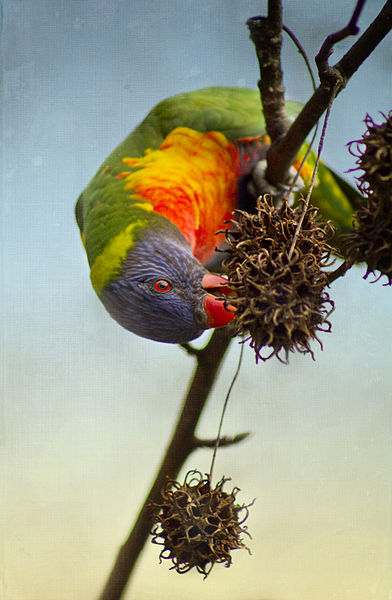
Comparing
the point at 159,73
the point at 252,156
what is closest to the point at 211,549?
the point at 252,156

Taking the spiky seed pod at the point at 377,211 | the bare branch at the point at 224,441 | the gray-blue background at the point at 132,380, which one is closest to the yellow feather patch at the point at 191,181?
the gray-blue background at the point at 132,380

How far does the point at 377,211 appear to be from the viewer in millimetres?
426

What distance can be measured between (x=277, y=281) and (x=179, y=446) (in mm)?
646

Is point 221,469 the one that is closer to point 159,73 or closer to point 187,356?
point 187,356

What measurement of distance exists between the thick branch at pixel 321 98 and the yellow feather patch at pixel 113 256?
233 millimetres

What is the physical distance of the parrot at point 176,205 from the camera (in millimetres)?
768

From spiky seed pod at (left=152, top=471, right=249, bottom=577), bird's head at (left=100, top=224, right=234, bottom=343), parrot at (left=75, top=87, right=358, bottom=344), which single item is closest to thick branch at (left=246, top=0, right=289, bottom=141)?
parrot at (left=75, top=87, right=358, bottom=344)

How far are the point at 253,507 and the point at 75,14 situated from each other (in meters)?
1.00

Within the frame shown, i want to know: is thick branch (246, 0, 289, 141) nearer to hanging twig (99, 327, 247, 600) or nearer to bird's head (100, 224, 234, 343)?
bird's head (100, 224, 234, 343)

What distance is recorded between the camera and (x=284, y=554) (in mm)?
1068

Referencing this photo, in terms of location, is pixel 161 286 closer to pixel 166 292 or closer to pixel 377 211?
pixel 166 292

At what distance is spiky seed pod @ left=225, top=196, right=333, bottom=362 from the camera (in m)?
0.43

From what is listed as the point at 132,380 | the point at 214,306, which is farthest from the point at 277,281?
the point at 132,380

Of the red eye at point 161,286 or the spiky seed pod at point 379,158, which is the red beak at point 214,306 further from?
the spiky seed pod at point 379,158
